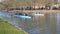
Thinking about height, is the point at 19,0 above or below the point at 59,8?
above

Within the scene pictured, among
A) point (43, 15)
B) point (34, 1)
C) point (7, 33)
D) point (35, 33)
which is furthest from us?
point (43, 15)

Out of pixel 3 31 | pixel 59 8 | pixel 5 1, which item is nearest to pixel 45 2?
pixel 59 8

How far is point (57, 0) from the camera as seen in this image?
10.1m

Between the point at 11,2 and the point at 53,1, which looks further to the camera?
the point at 53,1

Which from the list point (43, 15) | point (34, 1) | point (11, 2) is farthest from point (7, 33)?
point (43, 15)

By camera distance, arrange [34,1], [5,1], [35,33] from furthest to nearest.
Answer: [34,1] → [5,1] → [35,33]

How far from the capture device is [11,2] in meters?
7.76

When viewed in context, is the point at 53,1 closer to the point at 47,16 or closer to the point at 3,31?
the point at 47,16

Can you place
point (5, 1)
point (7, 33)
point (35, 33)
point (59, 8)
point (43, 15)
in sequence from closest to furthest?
point (7, 33)
point (35, 33)
point (5, 1)
point (59, 8)
point (43, 15)

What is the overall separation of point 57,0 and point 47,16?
3118 millimetres

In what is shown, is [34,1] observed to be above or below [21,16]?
above

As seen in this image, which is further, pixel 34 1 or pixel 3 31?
pixel 34 1

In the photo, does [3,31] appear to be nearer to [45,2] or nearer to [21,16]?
[45,2]

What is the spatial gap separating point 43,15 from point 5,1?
20.4 feet
